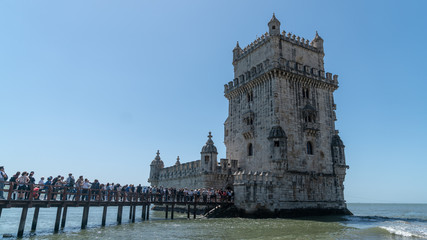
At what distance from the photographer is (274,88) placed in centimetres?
3142

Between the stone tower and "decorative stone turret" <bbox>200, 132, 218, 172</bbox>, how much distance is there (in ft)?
11.3

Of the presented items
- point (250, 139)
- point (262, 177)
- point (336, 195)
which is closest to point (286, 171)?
point (262, 177)

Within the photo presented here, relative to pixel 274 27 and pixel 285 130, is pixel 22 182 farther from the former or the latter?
pixel 274 27

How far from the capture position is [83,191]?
874 inches

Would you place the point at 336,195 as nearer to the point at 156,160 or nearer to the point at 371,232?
the point at 371,232

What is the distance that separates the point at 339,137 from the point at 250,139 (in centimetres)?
1037


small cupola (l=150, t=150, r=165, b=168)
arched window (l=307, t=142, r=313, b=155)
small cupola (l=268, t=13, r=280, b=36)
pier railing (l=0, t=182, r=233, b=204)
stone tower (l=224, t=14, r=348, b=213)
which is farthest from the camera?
small cupola (l=150, t=150, r=165, b=168)

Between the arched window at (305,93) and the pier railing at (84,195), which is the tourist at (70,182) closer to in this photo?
the pier railing at (84,195)

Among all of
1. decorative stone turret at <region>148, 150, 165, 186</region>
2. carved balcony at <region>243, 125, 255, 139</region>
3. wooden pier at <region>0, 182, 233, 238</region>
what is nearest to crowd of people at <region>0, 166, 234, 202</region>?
wooden pier at <region>0, 182, 233, 238</region>

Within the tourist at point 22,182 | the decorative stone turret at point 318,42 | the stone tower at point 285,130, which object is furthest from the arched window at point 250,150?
the tourist at point 22,182

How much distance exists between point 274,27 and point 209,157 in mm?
16445

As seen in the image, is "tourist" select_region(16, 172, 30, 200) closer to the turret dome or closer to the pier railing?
the pier railing

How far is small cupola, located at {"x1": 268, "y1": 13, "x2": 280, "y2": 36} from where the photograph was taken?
33500 mm

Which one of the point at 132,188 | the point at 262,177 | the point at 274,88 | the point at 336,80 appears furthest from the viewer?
the point at 336,80
